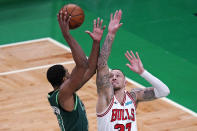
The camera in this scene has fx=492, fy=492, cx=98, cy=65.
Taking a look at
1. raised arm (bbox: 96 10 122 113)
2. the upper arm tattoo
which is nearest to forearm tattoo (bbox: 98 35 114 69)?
raised arm (bbox: 96 10 122 113)

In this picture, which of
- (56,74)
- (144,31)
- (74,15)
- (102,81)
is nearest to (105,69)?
(102,81)

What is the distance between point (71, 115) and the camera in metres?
5.31

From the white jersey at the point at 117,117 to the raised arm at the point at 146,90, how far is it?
28 centimetres

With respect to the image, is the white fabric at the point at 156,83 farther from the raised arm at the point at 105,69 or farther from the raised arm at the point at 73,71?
the raised arm at the point at 73,71

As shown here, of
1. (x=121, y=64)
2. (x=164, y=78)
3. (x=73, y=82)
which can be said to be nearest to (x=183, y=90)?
(x=164, y=78)

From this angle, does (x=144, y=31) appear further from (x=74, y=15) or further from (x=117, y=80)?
(x=74, y=15)

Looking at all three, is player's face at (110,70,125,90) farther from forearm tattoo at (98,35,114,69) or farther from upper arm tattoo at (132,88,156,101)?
forearm tattoo at (98,35,114,69)

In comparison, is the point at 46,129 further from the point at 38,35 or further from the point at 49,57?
the point at 38,35

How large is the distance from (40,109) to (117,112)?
3260mm

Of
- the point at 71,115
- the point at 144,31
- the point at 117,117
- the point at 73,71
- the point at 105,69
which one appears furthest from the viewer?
the point at 144,31

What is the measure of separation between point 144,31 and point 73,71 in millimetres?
7450

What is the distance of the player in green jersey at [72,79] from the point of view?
483 centimetres

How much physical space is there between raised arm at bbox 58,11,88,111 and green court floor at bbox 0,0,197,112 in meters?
3.98

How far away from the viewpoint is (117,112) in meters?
5.49
